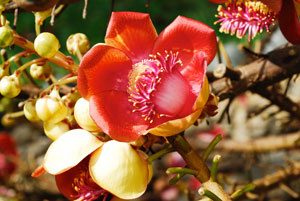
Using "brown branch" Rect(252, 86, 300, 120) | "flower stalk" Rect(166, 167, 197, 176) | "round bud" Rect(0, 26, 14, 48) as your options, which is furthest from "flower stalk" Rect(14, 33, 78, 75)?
"brown branch" Rect(252, 86, 300, 120)

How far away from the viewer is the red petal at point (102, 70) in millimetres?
328

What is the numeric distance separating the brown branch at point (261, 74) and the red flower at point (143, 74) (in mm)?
146

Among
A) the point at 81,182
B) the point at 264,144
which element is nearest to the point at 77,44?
the point at 81,182

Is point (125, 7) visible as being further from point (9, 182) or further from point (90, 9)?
point (9, 182)

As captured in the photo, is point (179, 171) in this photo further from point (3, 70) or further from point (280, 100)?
point (280, 100)

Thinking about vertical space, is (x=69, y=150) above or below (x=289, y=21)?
below

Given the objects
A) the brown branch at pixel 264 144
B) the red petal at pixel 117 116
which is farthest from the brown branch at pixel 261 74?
the brown branch at pixel 264 144

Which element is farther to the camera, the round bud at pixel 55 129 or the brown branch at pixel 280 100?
the brown branch at pixel 280 100

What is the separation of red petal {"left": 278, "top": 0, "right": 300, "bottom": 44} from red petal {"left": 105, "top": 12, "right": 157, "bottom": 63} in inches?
4.4

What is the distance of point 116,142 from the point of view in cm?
33

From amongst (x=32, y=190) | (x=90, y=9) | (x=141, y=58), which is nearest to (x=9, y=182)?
(x=32, y=190)

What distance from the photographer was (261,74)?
0.48m

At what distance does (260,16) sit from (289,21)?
29 millimetres

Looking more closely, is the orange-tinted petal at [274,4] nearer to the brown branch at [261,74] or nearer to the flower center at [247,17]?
the flower center at [247,17]
